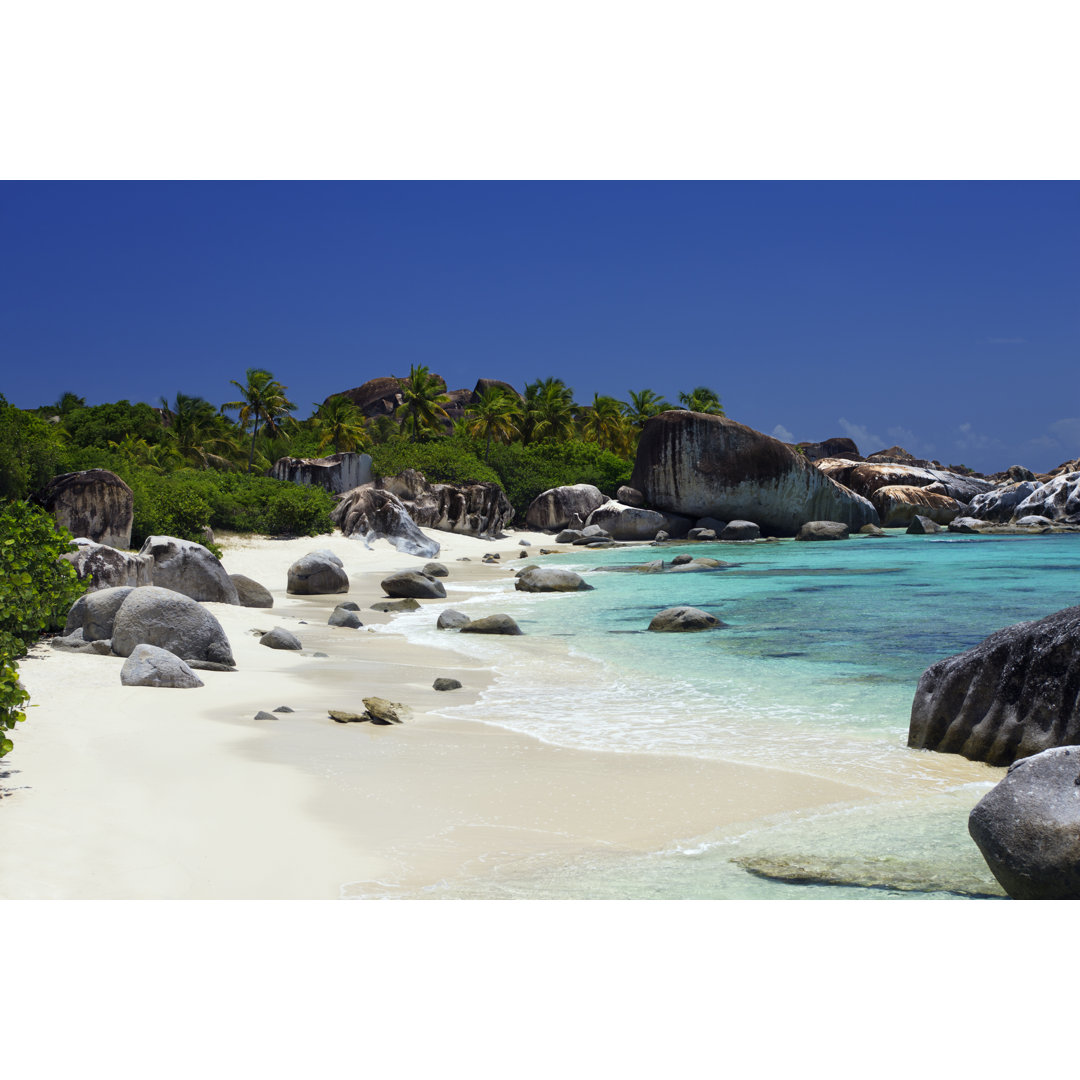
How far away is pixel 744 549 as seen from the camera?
32.4 meters

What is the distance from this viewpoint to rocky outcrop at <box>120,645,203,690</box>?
7.32m

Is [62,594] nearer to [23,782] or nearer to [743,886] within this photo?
[23,782]

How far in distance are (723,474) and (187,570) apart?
28127mm

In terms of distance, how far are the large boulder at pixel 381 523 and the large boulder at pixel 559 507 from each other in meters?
13.2

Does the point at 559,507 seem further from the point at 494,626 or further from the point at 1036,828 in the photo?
the point at 1036,828

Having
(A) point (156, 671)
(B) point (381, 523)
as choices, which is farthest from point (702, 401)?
(A) point (156, 671)

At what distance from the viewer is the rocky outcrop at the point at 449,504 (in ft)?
111

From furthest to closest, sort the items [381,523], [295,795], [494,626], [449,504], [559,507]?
1. [559,507]
2. [449,504]
3. [381,523]
4. [494,626]
5. [295,795]

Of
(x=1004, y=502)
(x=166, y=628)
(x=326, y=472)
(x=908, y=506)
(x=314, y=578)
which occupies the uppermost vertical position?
(x=326, y=472)

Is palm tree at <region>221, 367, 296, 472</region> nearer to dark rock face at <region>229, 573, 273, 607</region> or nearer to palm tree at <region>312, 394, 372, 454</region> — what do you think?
palm tree at <region>312, 394, 372, 454</region>

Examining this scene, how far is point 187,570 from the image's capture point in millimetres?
13055

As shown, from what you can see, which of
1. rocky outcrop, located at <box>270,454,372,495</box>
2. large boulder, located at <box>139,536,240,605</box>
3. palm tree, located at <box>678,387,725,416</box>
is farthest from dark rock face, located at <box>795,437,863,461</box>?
large boulder, located at <box>139,536,240,605</box>

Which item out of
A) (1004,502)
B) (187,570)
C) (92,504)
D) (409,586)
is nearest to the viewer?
(187,570)

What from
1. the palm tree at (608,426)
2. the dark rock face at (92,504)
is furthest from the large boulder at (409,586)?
the palm tree at (608,426)
